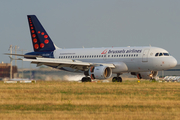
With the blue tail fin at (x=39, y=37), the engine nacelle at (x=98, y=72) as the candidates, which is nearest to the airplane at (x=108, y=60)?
the engine nacelle at (x=98, y=72)

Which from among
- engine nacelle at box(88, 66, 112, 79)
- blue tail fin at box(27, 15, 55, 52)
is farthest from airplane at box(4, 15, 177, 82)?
blue tail fin at box(27, 15, 55, 52)

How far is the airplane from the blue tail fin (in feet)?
1.48

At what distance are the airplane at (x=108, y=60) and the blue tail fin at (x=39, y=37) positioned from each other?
1.48 ft

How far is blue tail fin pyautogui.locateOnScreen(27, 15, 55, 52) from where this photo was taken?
52000 millimetres

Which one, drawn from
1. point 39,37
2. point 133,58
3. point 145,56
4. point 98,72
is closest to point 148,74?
point 133,58

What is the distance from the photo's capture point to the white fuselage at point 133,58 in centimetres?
4306

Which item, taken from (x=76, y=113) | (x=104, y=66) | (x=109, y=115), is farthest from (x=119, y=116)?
(x=104, y=66)

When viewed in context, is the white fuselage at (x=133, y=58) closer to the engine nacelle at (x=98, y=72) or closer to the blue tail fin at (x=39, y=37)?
the engine nacelle at (x=98, y=72)

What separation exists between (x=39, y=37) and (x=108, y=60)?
1163 cm

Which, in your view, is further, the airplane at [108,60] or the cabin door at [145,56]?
the cabin door at [145,56]

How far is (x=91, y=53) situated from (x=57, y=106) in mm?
29950

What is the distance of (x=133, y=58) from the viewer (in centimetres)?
4403

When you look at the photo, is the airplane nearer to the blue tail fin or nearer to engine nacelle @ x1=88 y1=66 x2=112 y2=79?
engine nacelle @ x1=88 y1=66 x2=112 y2=79

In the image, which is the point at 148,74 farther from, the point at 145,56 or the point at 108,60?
the point at 108,60
